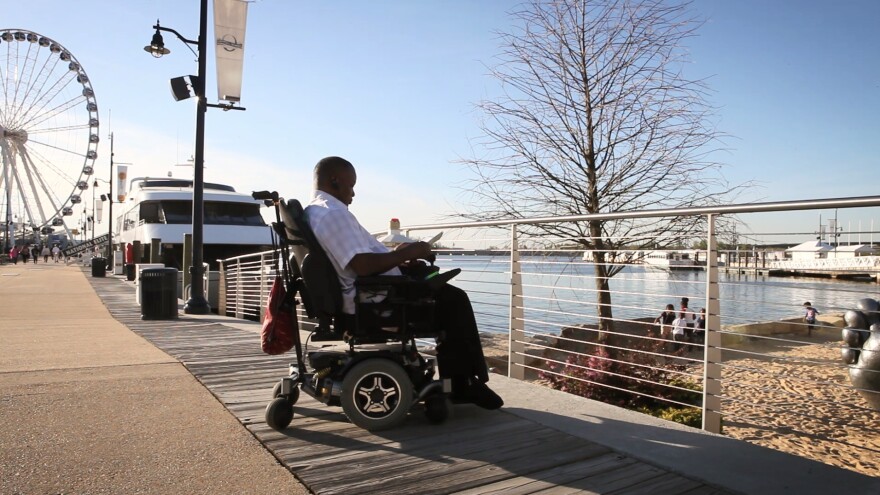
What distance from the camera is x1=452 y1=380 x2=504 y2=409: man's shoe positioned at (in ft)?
10.3

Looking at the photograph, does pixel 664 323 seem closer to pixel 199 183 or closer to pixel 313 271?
pixel 199 183

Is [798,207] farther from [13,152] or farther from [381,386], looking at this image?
[13,152]

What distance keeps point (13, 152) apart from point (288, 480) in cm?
4778

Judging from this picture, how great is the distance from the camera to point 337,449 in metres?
2.75

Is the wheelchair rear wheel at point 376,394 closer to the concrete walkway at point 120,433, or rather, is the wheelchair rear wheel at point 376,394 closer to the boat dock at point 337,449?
the boat dock at point 337,449

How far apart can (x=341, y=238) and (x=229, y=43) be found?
8.91 meters

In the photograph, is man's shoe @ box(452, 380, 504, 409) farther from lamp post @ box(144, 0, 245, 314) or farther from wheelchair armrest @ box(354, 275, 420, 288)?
lamp post @ box(144, 0, 245, 314)

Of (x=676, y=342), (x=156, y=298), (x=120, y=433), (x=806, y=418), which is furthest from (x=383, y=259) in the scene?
(x=806, y=418)

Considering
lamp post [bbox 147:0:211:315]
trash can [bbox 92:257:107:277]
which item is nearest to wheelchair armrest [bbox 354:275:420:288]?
lamp post [bbox 147:0:211:315]

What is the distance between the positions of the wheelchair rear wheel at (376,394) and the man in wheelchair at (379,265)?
0.26 meters

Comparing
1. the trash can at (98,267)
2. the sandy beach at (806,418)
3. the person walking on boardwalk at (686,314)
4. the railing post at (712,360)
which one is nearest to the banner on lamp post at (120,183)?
the trash can at (98,267)

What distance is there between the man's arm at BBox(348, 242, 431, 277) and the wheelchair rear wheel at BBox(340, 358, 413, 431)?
42 centimetres

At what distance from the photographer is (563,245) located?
9.67 m

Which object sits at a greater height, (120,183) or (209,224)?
(120,183)
